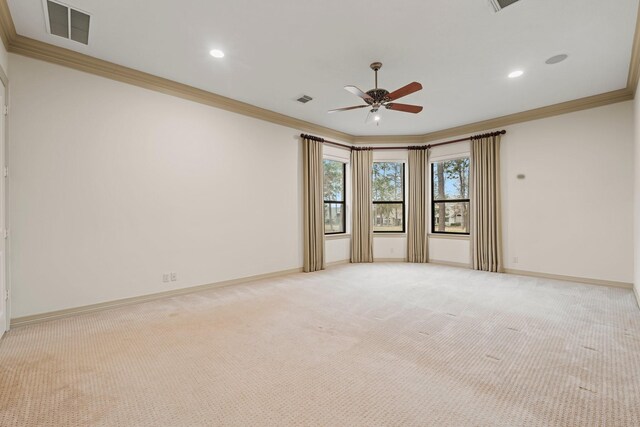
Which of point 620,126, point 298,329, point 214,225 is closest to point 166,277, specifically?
point 214,225

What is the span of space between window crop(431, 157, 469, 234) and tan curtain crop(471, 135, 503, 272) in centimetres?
32

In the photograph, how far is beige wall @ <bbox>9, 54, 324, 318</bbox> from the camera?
10.8 feet

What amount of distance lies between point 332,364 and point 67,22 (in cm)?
414

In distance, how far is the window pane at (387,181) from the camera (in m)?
7.46

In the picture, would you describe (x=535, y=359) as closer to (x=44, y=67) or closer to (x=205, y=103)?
(x=205, y=103)

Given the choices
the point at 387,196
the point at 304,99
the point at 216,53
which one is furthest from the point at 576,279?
the point at 216,53

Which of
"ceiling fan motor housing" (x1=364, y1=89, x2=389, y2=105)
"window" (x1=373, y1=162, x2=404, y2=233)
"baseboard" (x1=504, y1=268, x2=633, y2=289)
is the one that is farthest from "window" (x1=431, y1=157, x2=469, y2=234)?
"ceiling fan motor housing" (x1=364, y1=89, x2=389, y2=105)

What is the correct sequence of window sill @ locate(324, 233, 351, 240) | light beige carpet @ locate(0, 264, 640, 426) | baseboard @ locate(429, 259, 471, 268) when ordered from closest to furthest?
light beige carpet @ locate(0, 264, 640, 426) < baseboard @ locate(429, 259, 471, 268) < window sill @ locate(324, 233, 351, 240)

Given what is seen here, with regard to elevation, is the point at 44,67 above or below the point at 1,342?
above

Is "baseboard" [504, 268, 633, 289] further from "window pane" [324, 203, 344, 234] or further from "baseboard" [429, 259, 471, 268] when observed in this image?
"window pane" [324, 203, 344, 234]

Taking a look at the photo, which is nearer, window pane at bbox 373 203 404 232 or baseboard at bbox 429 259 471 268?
baseboard at bbox 429 259 471 268

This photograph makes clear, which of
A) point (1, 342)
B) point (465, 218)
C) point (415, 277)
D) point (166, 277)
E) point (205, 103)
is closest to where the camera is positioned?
point (1, 342)

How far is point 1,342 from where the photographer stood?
2.79m

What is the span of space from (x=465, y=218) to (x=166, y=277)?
5974 mm
